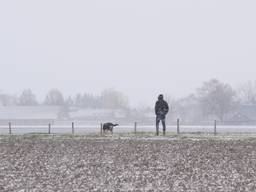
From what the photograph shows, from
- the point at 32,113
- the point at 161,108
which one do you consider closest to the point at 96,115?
the point at 32,113

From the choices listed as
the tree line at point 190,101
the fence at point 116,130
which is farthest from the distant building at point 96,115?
the fence at point 116,130

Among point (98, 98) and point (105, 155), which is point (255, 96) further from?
point (105, 155)

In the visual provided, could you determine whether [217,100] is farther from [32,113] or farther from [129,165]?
[129,165]

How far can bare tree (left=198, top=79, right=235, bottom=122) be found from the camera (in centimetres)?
11562

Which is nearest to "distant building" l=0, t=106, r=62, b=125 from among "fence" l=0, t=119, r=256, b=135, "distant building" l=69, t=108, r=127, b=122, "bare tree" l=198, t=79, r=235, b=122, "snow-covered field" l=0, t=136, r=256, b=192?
"distant building" l=69, t=108, r=127, b=122

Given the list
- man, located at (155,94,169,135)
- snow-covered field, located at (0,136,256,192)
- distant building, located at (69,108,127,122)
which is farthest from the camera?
distant building, located at (69,108,127,122)

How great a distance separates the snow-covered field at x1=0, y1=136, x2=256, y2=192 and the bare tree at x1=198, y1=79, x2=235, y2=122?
85.5 meters

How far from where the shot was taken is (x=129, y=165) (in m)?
23.5

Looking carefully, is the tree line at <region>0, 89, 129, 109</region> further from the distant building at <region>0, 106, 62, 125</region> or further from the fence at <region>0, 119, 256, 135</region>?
the fence at <region>0, 119, 256, 135</region>

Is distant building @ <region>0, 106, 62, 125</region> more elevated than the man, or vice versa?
distant building @ <region>0, 106, 62, 125</region>

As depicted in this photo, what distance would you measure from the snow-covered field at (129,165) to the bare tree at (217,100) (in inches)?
3367

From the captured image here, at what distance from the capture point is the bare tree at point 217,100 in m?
116

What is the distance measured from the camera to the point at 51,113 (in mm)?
129375

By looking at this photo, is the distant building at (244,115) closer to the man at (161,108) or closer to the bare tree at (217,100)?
the bare tree at (217,100)
